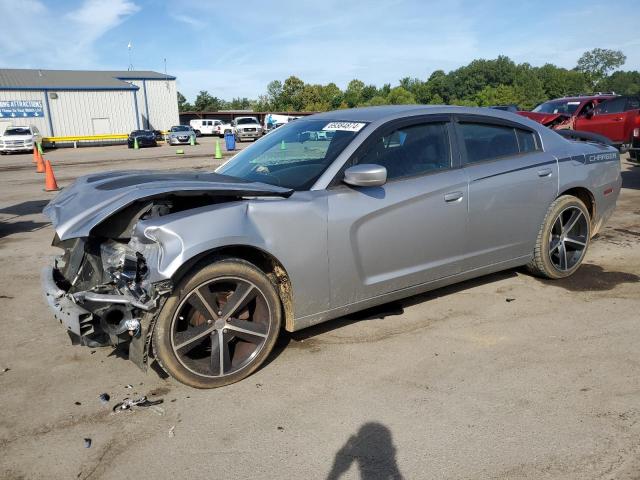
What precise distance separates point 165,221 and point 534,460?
7.45 ft

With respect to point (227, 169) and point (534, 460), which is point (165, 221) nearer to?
point (227, 169)

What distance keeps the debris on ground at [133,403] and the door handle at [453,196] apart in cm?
244

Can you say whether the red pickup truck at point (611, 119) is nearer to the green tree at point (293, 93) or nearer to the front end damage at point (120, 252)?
the front end damage at point (120, 252)

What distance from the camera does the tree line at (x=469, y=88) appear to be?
3583 inches

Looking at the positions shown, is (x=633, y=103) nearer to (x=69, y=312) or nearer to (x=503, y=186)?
(x=503, y=186)

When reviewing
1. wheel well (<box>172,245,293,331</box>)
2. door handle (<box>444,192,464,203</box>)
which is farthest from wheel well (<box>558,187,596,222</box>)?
wheel well (<box>172,245,293,331</box>)

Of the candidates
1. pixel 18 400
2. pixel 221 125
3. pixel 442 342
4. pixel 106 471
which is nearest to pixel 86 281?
pixel 18 400

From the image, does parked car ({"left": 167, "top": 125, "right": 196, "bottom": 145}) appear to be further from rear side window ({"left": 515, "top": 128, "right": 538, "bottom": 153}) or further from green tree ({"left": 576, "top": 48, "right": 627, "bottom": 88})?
green tree ({"left": 576, "top": 48, "right": 627, "bottom": 88})

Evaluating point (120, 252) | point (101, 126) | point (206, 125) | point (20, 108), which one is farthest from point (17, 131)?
point (120, 252)

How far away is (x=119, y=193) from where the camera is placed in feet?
10.5

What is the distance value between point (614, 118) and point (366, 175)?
13.5 meters

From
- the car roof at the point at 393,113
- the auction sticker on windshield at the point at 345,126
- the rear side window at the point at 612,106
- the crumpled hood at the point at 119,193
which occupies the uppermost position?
the rear side window at the point at 612,106

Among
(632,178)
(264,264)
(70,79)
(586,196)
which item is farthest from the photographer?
(70,79)

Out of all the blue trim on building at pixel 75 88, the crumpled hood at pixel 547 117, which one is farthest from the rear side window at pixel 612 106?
the blue trim on building at pixel 75 88
